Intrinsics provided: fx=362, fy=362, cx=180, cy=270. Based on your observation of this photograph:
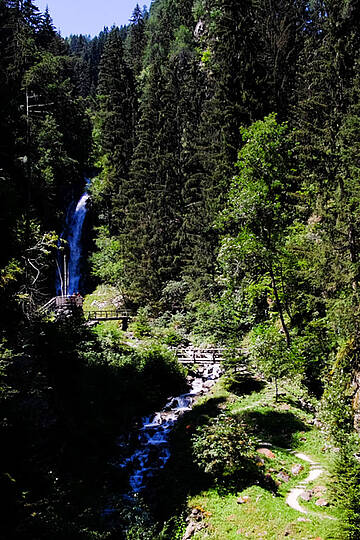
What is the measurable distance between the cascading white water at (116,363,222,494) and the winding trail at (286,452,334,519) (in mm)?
4468

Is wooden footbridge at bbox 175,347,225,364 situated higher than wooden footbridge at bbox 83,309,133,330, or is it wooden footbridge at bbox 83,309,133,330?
wooden footbridge at bbox 83,309,133,330

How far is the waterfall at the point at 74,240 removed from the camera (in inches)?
1544

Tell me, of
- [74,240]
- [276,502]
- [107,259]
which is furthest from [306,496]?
[74,240]

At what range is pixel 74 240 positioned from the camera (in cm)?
4078

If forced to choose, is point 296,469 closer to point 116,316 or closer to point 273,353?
point 273,353

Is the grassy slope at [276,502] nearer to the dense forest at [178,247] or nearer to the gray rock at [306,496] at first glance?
the gray rock at [306,496]

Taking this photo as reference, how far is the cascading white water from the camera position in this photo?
37.5ft

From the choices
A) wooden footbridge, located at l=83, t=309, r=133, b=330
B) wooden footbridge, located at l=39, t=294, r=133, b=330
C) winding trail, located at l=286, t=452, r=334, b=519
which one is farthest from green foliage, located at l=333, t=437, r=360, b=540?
wooden footbridge, located at l=83, t=309, r=133, b=330

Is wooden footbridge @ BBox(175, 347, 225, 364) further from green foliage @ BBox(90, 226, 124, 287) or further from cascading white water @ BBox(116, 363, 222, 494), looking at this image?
green foliage @ BBox(90, 226, 124, 287)

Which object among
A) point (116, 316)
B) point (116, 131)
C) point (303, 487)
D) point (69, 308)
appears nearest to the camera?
point (303, 487)

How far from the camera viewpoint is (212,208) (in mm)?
25312

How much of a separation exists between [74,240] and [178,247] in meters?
15.5

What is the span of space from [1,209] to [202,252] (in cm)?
2058

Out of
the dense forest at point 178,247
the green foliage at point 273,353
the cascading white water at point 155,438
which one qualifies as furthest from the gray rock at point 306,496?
the green foliage at point 273,353
